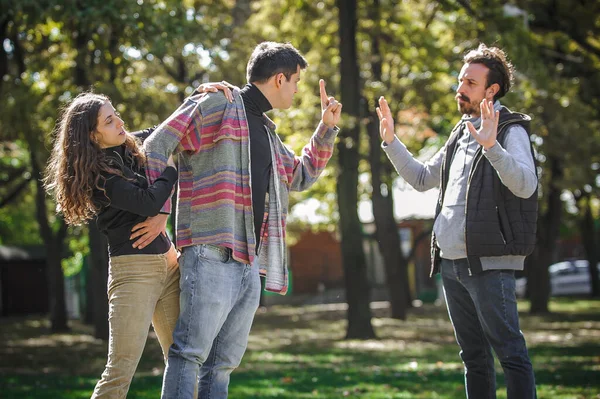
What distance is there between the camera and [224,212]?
4027 mm

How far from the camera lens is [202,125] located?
4.15m

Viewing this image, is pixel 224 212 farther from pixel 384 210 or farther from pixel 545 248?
pixel 545 248

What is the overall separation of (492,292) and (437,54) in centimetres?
1439

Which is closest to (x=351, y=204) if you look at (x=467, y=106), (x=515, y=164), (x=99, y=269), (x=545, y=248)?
(x=99, y=269)

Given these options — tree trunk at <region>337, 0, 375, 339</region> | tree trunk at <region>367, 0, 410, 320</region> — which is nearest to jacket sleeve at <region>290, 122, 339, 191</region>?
tree trunk at <region>337, 0, 375, 339</region>

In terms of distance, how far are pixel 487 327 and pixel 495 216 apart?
641 mm

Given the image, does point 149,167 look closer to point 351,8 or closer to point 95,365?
point 95,365

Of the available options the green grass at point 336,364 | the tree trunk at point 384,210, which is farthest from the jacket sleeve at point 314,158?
the tree trunk at point 384,210

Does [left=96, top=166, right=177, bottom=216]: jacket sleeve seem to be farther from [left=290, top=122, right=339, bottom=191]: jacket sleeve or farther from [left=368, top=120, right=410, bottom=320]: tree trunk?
[left=368, top=120, right=410, bottom=320]: tree trunk

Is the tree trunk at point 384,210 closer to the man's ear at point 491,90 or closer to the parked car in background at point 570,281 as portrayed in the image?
the man's ear at point 491,90

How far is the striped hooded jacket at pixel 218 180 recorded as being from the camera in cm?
405

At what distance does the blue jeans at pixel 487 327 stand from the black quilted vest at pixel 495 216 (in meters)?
0.13

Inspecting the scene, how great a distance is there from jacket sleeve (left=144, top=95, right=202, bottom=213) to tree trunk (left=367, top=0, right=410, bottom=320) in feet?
49.0

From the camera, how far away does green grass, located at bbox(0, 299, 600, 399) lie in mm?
8133
